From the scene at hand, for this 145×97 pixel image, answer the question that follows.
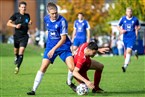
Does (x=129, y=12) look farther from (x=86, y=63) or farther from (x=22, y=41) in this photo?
(x=86, y=63)

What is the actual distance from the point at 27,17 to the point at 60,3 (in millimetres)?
49817

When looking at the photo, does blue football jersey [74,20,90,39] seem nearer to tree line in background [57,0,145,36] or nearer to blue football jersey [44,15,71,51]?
blue football jersey [44,15,71,51]

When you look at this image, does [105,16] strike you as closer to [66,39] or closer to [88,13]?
[88,13]

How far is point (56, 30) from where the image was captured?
13477 millimetres

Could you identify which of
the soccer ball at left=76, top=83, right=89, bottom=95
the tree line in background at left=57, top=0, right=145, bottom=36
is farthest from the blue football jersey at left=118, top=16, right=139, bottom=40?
the tree line in background at left=57, top=0, right=145, bottom=36

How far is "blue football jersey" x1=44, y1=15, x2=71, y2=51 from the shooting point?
13336mm

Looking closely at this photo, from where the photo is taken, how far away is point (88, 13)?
227ft

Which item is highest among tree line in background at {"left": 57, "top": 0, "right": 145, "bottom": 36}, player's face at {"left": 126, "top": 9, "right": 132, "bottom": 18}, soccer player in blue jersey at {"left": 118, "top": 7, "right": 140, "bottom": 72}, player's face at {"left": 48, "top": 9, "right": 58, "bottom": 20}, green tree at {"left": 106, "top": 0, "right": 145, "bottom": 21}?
player's face at {"left": 48, "top": 9, "right": 58, "bottom": 20}

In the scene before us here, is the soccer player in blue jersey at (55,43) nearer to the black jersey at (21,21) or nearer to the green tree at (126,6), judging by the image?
the black jersey at (21,21)

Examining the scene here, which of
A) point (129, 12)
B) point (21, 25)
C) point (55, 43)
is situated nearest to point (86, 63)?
point (55, 43)

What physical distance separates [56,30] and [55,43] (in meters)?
0.30

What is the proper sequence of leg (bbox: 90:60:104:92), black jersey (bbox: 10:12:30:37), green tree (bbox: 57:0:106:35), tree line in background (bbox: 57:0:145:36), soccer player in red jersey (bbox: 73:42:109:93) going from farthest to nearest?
1. green tree (bbox: 57:0:106:35)
2. tree line in background (bbox: 57:0:145:36)
3. black jersey (bbox: 10:12:30:37)
4. leg (bbox: 90:60:104:92)
5. soccer player in red jersey (bbox: 73:42:109:93)

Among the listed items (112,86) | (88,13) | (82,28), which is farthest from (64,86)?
(88,13)

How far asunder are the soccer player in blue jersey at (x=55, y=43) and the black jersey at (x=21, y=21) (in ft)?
21.7
